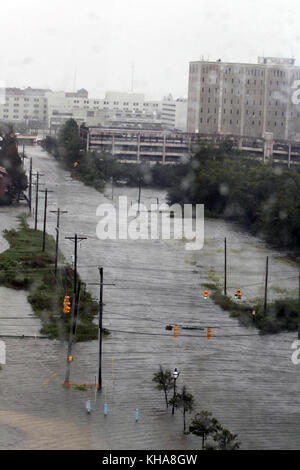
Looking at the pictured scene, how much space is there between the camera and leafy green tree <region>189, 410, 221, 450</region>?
14.3ft

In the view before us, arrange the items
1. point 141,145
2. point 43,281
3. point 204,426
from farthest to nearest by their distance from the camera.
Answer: point 141,145 < point 43,281 < point 204,426

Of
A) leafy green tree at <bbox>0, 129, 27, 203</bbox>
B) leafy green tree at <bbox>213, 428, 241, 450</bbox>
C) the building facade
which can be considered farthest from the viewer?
the building facade

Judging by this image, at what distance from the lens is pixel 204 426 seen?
4.39 m

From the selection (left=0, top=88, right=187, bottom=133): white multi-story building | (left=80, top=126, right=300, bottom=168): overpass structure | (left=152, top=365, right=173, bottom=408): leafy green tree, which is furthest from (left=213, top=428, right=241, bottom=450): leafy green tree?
(left=0, top=88, right=187, bottom=133): white multi-story building

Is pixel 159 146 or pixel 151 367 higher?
pixel 159 146

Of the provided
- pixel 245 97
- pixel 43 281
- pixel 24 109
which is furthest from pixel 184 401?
pixel 24 109

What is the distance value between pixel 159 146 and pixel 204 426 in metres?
18.0

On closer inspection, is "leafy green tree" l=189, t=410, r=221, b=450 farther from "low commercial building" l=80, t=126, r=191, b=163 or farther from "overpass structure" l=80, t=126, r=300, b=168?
"low commercial building" l=80, t=126, r=191, b=163

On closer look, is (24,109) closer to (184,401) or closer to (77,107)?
(77,107)

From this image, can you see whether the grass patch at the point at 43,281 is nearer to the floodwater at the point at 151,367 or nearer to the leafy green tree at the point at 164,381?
the floodwater at the point at 151,367

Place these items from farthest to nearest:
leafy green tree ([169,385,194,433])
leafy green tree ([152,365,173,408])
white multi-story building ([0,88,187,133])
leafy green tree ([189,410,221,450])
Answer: white multi-story building ([0,88,187,133])
leafy green tree ([152,365,173,408])
leafy green tree ([169,385,194,433])
leafy green tree ([189,410,221,450])

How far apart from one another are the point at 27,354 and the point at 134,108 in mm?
28596

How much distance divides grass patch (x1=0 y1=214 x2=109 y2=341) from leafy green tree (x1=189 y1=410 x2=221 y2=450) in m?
2.09

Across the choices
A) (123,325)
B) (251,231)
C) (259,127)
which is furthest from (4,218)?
(259,127)
